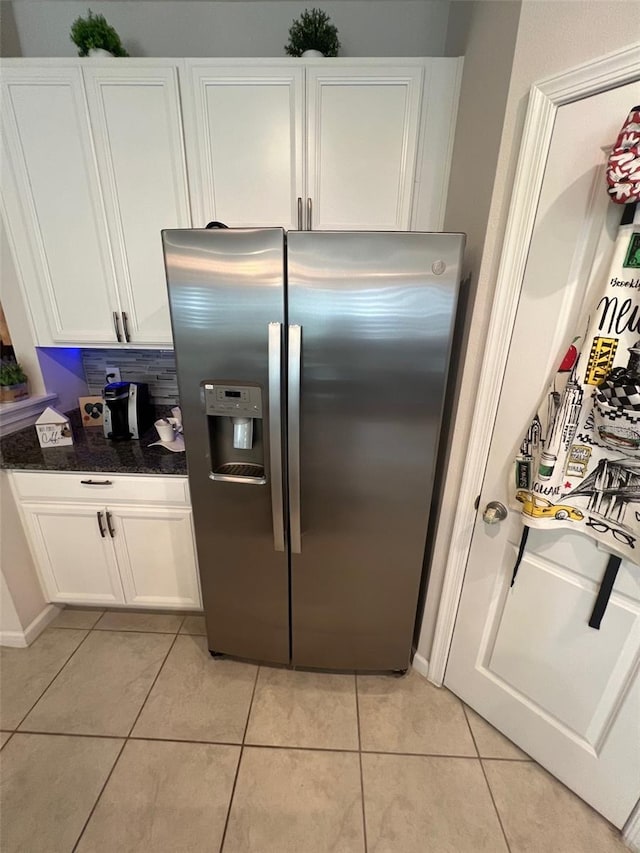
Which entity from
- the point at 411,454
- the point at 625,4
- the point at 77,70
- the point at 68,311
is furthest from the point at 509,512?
the point at 77,70

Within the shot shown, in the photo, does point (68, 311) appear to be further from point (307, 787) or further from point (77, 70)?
point (307, 787)

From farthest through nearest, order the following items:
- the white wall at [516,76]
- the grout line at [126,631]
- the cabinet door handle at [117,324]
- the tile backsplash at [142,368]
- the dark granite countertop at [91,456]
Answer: the tile backsplash at [142,368] → the grout line at [126,631] → the cabinet door handle at [117,324] → the dark granite countertop at [91,456] → the white wall at [516,76]

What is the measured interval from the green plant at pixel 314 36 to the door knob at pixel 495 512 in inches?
75.6

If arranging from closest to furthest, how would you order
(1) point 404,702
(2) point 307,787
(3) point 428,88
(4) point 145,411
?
(2) point 307,787
(3) point 428,88
(1) point 404,702
(4) point 145,411

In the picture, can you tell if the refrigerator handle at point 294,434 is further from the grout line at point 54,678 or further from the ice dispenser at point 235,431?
the grout line at point 54,678

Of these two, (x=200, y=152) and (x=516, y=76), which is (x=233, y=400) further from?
(x=516, y=76)

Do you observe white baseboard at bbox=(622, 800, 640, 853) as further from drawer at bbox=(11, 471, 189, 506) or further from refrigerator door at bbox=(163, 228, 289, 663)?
drawer at bbox=(11, 471, 189, 506)

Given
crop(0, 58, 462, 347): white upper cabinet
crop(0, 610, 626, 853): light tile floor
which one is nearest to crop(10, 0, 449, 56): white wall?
crop(0, 58, 462, 347): white upper cabinet

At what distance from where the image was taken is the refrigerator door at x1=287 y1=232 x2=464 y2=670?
3.43ft

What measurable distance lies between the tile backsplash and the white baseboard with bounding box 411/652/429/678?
1883mm

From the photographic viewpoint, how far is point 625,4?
787 mm

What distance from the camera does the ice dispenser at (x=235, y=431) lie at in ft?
3.86

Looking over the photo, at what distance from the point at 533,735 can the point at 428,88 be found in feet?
8.18

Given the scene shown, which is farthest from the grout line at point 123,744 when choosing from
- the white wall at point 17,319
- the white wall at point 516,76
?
the white wall at point 17,319
